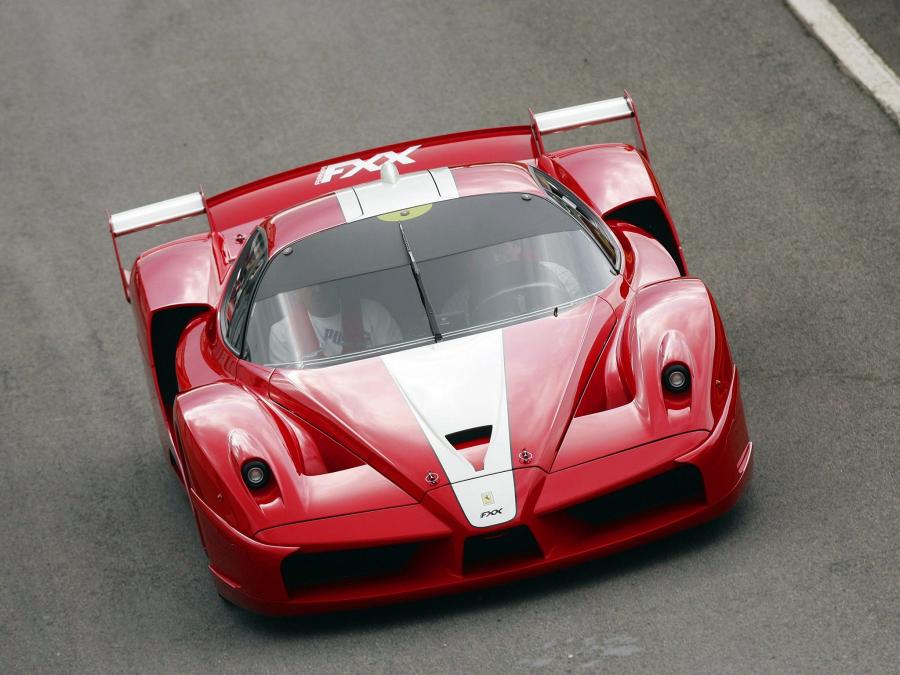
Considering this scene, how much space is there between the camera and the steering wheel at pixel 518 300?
5.91 meters

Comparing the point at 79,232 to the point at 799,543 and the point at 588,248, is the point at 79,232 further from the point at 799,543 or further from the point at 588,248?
the point at 799,543

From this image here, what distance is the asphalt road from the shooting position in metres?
5.09

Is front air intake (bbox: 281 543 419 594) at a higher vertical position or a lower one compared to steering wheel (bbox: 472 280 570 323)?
lower

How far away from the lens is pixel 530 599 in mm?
5230

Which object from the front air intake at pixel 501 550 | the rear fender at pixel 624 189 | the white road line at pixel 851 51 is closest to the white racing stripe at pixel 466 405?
the front air intake at pixel 501 550

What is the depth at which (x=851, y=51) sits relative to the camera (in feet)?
33.1

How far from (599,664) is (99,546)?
2601mm

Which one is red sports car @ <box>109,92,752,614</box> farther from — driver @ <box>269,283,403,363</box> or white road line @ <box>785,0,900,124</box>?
white road line @ <box>785,0,900,124</box>

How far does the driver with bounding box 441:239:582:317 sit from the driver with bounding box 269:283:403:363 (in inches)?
10.1

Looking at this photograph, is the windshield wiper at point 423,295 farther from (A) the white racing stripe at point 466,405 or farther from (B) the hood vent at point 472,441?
(B) the hood vent at point 472,441

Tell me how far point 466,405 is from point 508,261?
94cm

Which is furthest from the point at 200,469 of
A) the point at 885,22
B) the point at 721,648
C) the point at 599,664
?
the point at 885,22

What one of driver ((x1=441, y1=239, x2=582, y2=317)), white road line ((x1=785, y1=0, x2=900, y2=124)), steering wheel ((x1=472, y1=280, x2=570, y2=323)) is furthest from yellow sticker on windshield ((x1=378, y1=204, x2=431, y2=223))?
white road line ((x1=785, y1=0, x2=900, y2=124))

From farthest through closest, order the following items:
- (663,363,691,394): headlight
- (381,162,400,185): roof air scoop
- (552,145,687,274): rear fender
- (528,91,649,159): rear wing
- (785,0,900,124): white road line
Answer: (785,0,900,124): white road line < (528,91,649,159): rear wing < (552,145,687,274): rear fender < (381,162,400,185): roof air scoop < (663,363,691,394): headlight
